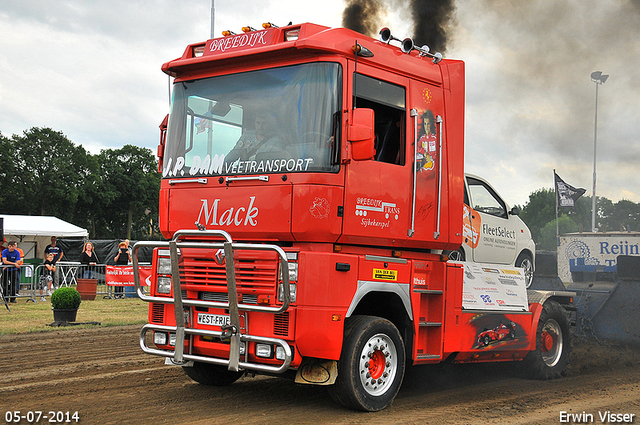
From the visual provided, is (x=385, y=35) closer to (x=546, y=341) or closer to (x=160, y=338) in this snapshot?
(x=160, y=338)

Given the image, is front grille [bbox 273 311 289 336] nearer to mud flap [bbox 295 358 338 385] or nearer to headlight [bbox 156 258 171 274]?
mud flap [bbox 295 358 338 385]

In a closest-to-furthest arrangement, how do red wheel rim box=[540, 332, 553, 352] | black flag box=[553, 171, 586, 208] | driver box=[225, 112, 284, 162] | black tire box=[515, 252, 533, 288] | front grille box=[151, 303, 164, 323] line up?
driver box=[225, 112, 284, 162] < front grille box=[151, 303, 164, 323] < red wheel rim box=[540, 332, 553, 352] < black tire box=[515, 252, 533, 288] < black flag box=[553, 171, 586, 208]

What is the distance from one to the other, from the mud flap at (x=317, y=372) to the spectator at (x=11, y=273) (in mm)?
14162

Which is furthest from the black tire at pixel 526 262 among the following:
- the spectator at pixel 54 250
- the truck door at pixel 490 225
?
the spectator at pixel 54 250

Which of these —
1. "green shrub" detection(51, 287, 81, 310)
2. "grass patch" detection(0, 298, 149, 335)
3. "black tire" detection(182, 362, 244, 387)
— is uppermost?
"green shrub" detection(51, 287, 81, 310)

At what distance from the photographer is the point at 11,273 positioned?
18.0m

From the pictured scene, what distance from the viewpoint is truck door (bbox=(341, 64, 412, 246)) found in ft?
19.7

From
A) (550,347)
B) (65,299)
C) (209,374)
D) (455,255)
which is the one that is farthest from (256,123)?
(65,299)

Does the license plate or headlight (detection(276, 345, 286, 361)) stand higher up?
the license plate

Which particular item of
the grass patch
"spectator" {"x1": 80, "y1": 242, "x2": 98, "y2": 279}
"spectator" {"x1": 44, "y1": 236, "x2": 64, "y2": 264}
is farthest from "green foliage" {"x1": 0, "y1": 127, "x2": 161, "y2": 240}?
the grass patch

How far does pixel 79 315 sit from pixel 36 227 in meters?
15.6

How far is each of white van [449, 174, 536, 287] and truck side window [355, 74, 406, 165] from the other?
2313mm

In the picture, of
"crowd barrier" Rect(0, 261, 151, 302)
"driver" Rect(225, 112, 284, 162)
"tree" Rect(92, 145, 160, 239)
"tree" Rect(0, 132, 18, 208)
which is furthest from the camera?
"tree" Rect(92, 145, 160, 239)

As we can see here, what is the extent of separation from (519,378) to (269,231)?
457cm
